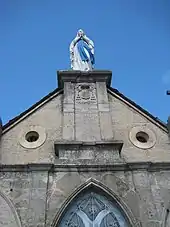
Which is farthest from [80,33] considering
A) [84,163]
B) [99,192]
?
[99,192]

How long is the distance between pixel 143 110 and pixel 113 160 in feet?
9.55

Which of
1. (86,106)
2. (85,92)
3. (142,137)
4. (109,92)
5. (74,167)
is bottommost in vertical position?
(74,167)

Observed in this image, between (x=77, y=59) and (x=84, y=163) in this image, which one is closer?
(x=84, y=163)

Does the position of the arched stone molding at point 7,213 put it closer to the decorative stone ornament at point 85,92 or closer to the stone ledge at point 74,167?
the stone ledge at point 74,167

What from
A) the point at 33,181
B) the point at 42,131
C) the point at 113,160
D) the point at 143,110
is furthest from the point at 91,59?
the point at 33,181

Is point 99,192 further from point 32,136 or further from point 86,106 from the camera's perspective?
point 86,106

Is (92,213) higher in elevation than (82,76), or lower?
lower

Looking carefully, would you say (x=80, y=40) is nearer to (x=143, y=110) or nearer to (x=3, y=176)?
(x=143, y=110)

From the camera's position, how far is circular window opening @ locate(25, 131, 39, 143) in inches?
489

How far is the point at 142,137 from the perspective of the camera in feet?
41.7

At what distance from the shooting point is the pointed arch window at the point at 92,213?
33.7 feet

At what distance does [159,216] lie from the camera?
10.3m

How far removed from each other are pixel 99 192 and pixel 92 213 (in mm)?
650

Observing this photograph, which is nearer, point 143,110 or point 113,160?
point 113,160
